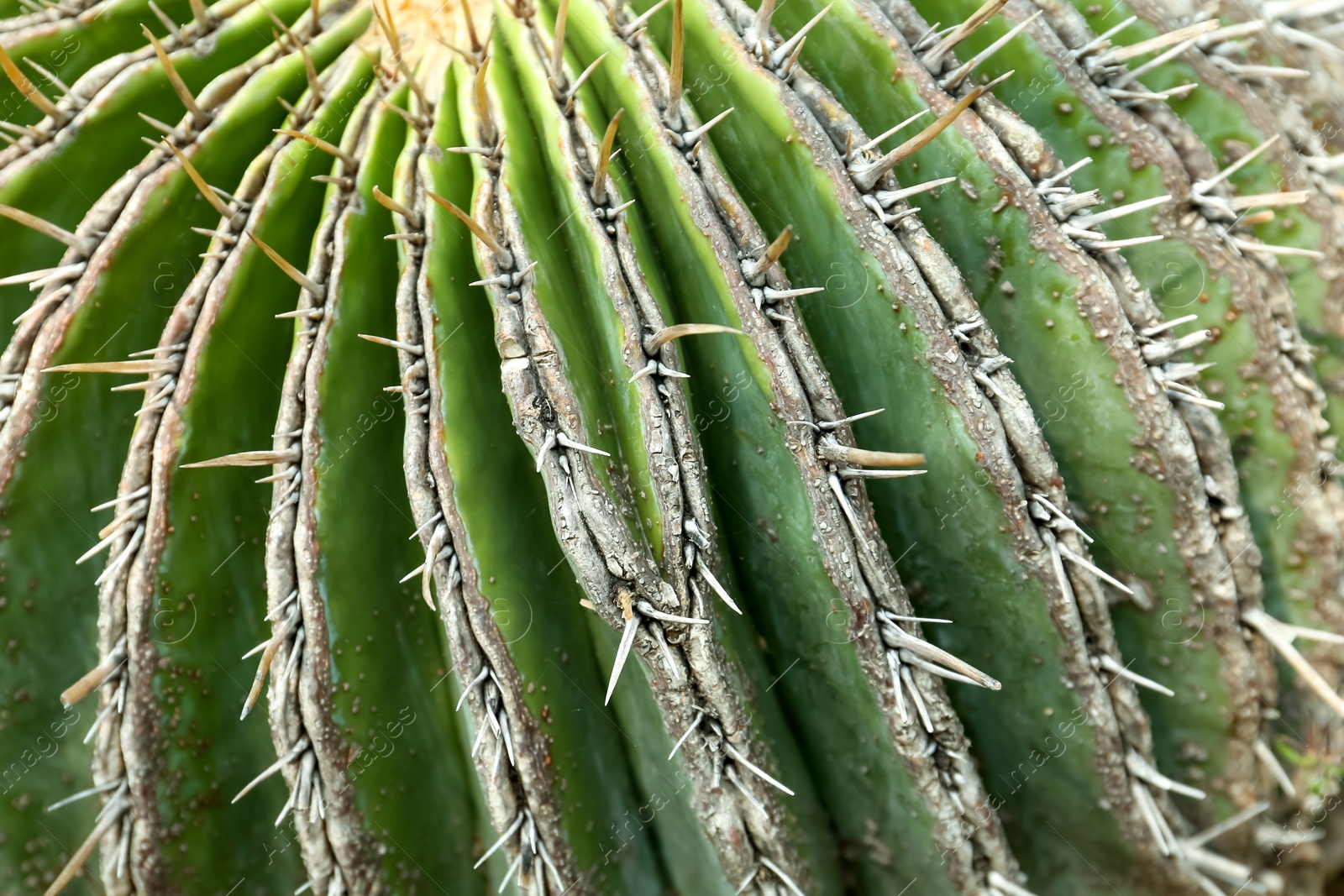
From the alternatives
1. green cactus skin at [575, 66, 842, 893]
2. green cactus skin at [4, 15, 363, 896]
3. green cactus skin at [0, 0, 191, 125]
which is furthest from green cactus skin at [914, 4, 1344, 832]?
green cactus skin at [0, 0, 191, 125]

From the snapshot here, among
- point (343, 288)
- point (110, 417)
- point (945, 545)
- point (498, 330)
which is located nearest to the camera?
point (498, 330)

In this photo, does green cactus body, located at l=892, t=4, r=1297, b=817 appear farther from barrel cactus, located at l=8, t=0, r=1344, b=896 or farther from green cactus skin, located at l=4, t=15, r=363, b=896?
green cactus skin, located at l=4, t=15, r=363, b=896

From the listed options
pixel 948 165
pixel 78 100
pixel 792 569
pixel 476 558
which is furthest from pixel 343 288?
pixel 948 165

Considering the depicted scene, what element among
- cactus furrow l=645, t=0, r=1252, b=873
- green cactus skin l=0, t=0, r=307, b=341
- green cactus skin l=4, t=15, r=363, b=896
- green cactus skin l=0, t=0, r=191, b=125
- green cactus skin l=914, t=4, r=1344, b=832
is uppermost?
green cactus skin l=0, t=0, r=191, b=125

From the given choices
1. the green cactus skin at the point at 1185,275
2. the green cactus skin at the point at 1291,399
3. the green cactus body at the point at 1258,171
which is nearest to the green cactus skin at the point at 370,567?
the green cactus skin at the point at 1185,275

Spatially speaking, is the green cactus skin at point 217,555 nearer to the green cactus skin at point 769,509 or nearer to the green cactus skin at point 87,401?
the green cactus skin at point 87,401

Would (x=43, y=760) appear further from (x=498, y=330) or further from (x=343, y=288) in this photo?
(x=498, y=330)
